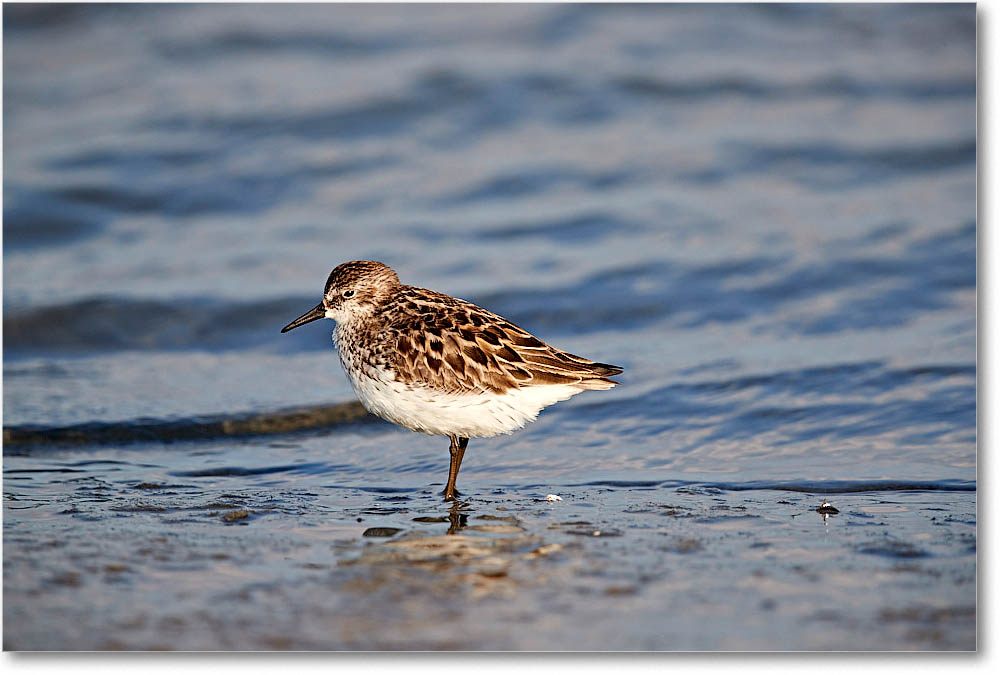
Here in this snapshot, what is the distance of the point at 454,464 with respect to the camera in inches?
226

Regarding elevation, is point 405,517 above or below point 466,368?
below

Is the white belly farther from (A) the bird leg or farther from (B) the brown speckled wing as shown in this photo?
(A) the bird leg

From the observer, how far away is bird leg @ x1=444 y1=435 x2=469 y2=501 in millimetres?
5629

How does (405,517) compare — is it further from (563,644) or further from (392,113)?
(392,113)

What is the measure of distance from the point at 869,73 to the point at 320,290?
298 inches

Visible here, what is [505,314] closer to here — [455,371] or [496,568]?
[455,371]

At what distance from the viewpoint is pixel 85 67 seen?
14.0 m

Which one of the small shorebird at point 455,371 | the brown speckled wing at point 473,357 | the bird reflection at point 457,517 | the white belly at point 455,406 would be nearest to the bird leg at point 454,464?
the small shorebird at point 455,371

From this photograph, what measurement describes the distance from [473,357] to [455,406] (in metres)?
0.26

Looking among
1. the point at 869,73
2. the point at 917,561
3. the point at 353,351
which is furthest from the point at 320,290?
the point at 869,73

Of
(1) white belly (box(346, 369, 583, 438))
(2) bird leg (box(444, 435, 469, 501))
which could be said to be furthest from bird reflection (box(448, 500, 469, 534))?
(1) white belly (box(346, 369, 583, 438))

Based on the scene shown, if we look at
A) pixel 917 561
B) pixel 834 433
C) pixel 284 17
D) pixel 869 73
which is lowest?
pixel 917 561

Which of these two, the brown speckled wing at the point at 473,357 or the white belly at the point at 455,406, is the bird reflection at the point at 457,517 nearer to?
the white belly at the point at 455,406

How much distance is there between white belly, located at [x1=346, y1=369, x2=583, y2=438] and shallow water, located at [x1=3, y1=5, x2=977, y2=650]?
42 centimetres
